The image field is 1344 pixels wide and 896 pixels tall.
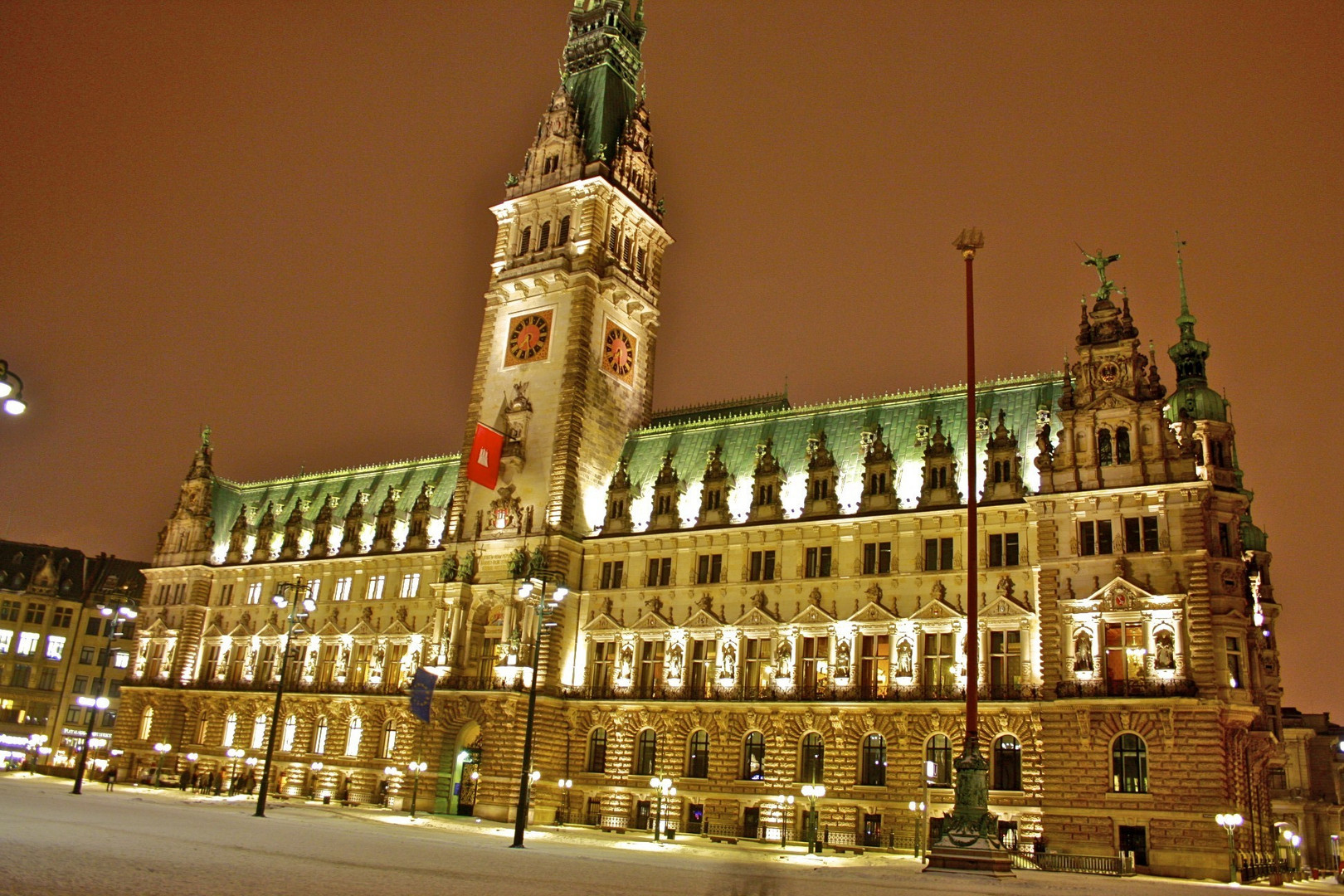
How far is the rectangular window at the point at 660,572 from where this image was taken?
218 ft

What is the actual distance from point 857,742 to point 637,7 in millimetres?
60661

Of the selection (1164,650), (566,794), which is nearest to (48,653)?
(566,794)

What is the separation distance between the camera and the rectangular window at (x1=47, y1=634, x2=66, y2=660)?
112 meters

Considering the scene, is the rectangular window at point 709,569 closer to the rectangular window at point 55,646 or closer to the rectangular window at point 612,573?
the rectangular window at point 612,573

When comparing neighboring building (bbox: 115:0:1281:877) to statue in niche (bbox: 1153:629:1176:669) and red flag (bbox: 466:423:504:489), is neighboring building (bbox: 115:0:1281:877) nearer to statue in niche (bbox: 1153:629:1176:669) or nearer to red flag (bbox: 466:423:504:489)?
statue in niche (bbox: 1153:629:1176:669)

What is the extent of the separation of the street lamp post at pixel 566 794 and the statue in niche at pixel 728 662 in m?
11.3

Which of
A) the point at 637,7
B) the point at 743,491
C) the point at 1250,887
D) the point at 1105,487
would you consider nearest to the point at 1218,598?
the point at 1105,487

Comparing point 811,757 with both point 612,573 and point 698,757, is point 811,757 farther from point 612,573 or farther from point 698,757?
point 612,573

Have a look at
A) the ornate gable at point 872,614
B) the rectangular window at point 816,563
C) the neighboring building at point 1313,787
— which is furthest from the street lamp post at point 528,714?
the neighboring building at point 1313,787

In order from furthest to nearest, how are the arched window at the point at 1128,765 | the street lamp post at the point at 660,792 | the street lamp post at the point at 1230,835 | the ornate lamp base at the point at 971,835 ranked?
1. the street lamp post at the point at 660,792
2. the arched window at the point at 1128,765
3. the street lamp post at the point at 1230,835
4. the ornate lamp base at the point at 971,835

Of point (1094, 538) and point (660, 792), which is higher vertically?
point (1094, 538)

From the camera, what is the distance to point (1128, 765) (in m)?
Result: 48.1

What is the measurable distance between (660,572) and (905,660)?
16606 mm

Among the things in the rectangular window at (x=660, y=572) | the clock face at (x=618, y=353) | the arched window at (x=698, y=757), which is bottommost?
the arched window at (x=698, y=757)
